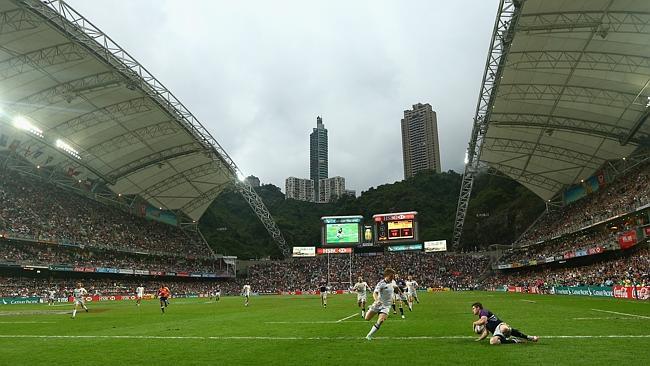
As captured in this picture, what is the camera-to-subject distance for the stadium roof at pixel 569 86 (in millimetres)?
31969

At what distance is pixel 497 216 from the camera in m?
98.4

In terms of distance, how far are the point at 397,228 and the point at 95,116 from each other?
4811 cm

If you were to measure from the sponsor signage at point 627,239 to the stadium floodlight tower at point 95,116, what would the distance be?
147ft

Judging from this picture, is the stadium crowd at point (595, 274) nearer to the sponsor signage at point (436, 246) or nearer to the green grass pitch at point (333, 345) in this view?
the sponsor signage at point (436, 246)

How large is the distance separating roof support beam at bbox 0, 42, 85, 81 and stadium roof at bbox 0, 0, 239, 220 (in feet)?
0.22

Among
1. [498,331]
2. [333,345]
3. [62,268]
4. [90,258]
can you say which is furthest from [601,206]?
[90,258]

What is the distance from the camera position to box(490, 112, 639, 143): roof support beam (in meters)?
47.9

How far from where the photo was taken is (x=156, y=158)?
61500mm

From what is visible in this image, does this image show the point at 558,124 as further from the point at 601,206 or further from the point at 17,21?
the point at 17,21

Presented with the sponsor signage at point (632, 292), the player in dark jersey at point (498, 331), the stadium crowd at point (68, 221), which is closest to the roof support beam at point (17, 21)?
the stadium crowd at point (68, 221)

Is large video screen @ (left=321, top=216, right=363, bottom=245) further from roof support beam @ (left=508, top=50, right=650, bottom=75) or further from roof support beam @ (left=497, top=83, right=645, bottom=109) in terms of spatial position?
roof support beam @ (left=508, top=50, right=650, bottom=75)

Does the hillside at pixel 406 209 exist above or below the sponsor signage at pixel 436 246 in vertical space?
above

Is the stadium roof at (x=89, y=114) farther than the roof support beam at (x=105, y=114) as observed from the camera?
No

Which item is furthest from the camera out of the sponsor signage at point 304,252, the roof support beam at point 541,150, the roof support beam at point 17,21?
the sponsor signage at point 304,252
